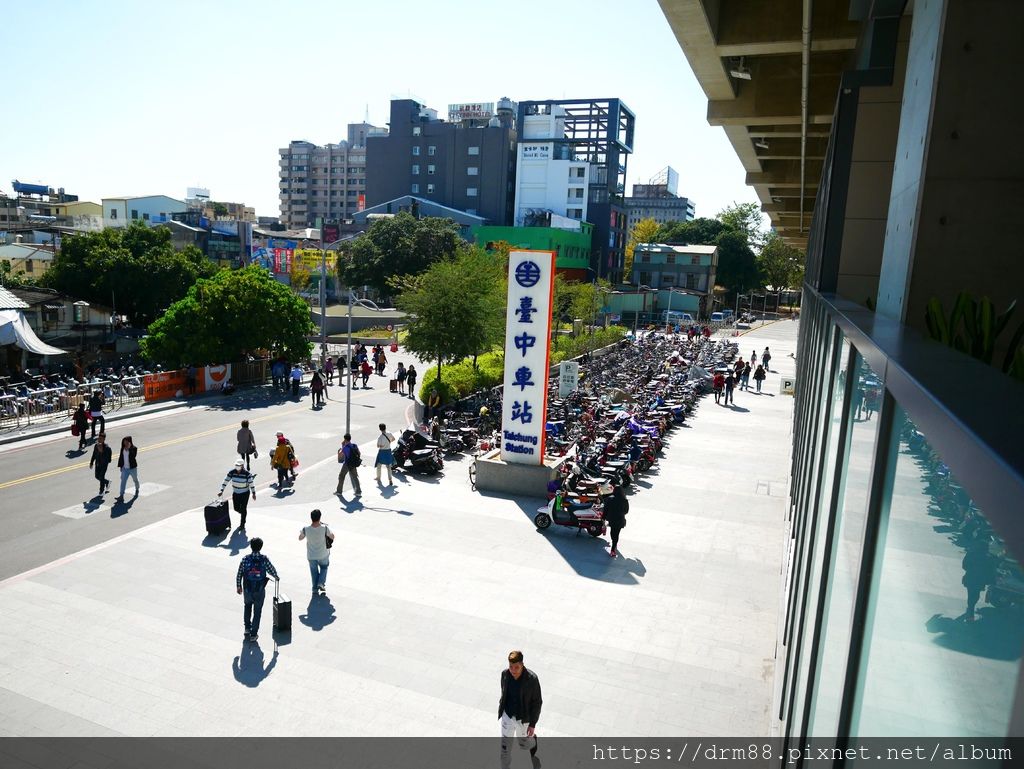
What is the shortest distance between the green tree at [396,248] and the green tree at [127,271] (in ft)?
63.3

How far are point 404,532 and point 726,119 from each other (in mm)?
9158

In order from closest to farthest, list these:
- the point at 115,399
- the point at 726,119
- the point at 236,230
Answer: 1. the point at 726,119
2. the point at 115,399
3. the point at 236,230

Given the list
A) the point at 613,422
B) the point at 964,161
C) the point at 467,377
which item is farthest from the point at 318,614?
the point at 467,377

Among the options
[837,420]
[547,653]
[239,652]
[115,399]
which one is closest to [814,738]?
[837,420]

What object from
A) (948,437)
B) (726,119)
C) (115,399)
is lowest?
(115,399)

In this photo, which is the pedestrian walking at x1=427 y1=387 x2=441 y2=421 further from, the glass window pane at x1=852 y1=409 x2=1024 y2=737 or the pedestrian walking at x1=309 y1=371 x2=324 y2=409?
the glass window pane at x1=852 y1=409 x2=1024 y2=737

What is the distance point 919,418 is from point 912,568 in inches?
19.6

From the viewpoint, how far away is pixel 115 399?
81.5ft

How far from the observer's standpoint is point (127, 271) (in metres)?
44.8

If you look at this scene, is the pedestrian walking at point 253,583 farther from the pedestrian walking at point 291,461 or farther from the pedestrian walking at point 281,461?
the pedestrian walking at point 291,461

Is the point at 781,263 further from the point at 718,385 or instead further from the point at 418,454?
the point at 418,454

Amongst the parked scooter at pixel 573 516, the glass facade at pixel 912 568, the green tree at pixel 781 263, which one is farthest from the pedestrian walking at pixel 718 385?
the green tree at pixel 781 263

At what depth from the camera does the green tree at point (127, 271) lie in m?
44.0

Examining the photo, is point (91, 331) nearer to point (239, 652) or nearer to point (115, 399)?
point (115, 399)
